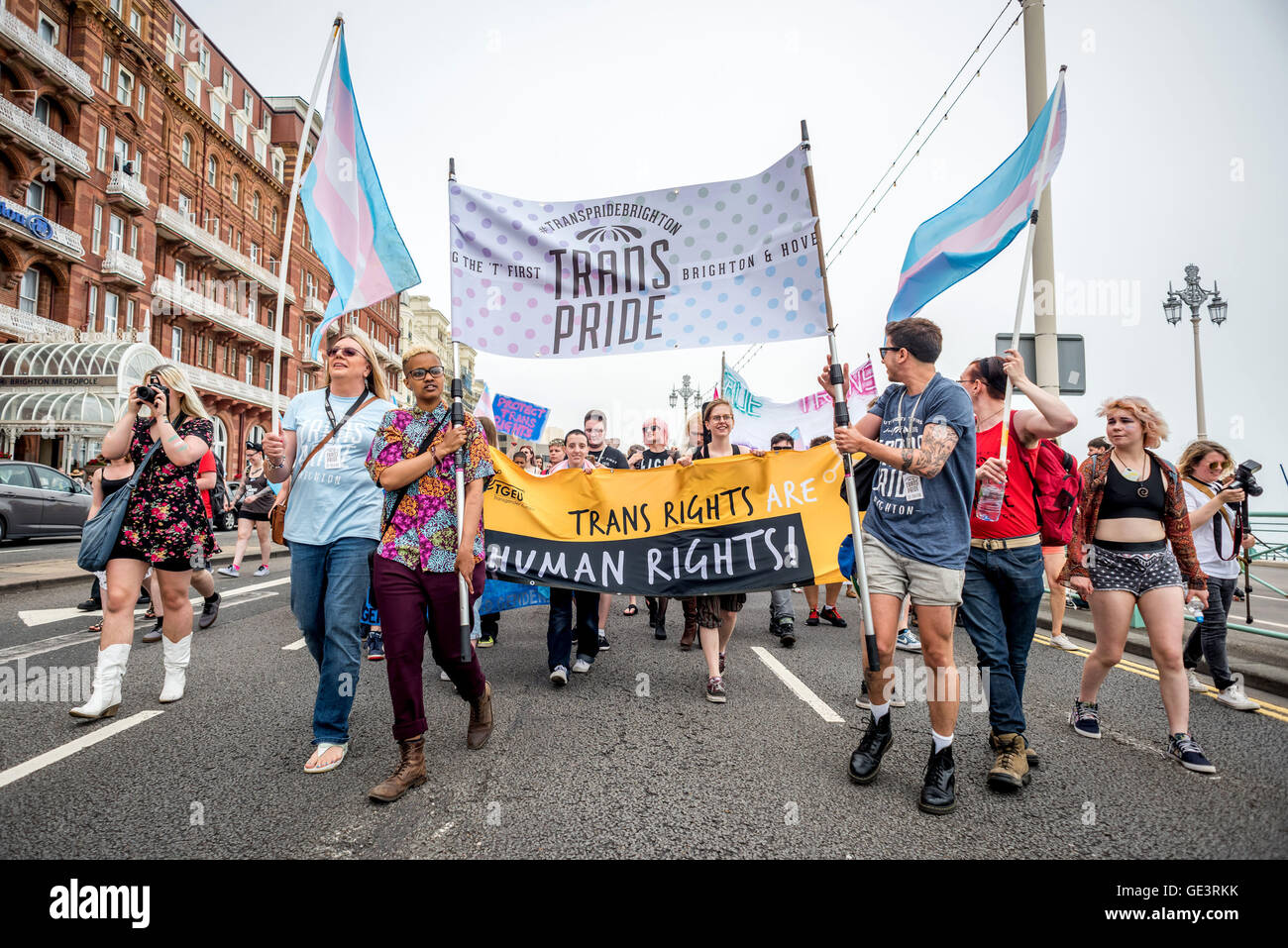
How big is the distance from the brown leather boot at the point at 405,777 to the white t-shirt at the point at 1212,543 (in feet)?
18.6

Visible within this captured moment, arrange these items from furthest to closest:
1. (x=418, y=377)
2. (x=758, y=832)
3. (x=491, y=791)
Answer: (x=418, y=377), (x=491, y=791), (x=758, y=832)

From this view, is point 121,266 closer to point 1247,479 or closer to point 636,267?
point 636,267

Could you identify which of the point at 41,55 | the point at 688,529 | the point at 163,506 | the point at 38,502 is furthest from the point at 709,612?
the point at 41,55

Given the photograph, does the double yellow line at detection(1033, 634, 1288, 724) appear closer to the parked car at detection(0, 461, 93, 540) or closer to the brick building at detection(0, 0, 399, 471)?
the parked car at detection(0, 461, 93, 540)

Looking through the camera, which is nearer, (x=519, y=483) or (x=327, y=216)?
(x=327, y=216)

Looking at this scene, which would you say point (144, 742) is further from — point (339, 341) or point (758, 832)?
point (758, 832)

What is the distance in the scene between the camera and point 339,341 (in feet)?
12.5

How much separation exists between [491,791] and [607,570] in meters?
2.24

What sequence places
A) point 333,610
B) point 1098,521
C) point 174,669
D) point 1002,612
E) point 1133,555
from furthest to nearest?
point 174,669 → point 1098,521 → point 1133,555 → point 1002,612 → point 333,610

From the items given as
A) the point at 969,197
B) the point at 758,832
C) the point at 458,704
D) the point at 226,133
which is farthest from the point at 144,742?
the point at 226,133

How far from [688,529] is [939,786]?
8.35 feet

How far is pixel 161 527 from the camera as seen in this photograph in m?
4.30

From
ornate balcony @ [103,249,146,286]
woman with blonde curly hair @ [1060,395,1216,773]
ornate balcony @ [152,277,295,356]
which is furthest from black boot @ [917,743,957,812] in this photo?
ornate balcony @ [103,249,146,286]

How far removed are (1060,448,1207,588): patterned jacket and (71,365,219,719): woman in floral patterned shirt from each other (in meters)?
5.45
